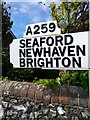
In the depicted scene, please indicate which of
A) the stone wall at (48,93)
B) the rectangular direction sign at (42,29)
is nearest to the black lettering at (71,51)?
the rectangular direction sign at (42,29)

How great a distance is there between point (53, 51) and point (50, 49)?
6 centimetres

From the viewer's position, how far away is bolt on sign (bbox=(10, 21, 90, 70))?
12.5ft

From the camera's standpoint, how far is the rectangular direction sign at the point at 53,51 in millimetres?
3809

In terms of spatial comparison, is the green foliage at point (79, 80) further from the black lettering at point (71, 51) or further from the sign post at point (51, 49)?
the black lettering at point (71, 51)

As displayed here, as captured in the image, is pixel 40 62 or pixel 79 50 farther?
pixel 40 62

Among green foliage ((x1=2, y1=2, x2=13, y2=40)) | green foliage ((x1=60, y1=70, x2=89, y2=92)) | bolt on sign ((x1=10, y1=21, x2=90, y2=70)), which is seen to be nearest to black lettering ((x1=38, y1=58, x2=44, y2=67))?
bolt on sign ((x1=10, y1=21, x2=90, y2=70))

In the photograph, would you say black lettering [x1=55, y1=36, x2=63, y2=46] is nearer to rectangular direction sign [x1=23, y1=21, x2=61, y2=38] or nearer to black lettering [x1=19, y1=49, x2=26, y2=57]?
rectangular direction sign [x1=23, y1=21, x2=61, y2=38]

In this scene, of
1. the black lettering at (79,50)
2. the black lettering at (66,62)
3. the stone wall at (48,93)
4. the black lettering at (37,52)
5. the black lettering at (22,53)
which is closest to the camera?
the black lettering at (79,50)

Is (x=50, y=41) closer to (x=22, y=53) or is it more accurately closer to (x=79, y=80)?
(x=22, y=53)

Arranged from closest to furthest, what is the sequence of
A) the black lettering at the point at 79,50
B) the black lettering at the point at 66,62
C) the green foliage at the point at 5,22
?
the black lettering at the point at 79,50, the black lettering at the point at 66,62, the green foliage at the point at 5,22

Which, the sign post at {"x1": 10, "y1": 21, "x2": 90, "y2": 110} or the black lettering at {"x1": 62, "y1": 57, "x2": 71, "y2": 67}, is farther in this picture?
the black lettering at {"x1": 62, "y1": 57, "x2": 71, "y2": 67}

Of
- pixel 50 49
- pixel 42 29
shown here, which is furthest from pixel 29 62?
pixel 42 29

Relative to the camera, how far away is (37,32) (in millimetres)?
4195

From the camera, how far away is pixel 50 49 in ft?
13.4
